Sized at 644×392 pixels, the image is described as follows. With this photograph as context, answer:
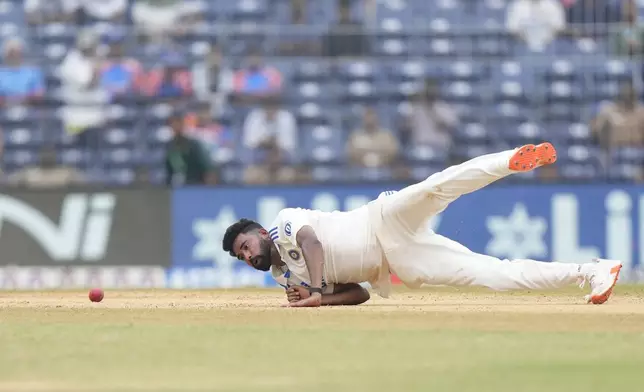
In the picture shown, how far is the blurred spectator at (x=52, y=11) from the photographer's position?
22.9m

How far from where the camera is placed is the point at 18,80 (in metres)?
21.6

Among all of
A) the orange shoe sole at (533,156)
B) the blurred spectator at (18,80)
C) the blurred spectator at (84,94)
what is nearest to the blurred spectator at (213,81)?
the blurred spectator at (84,94)

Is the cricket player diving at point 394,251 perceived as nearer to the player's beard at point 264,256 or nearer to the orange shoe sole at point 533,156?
the player's beard at point 264,256

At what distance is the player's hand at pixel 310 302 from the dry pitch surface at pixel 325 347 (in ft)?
0.21

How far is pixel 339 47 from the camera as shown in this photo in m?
21.5

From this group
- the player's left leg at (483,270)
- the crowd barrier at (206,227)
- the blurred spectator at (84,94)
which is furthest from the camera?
the blurred spectator at (84,94)

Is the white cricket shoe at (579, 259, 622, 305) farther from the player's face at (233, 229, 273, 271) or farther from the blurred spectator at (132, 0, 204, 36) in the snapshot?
the blurred spectator at (132, 0, 204, 36)

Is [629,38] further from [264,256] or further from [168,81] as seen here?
[264,256]

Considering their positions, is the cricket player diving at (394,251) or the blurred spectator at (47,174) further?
the blurred spectator at (47,174)

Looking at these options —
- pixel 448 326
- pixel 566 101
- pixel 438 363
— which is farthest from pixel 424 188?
pixel 566 101

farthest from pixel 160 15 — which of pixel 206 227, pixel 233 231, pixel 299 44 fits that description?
pixel 233 231

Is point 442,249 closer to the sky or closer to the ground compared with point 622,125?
closer to the sky

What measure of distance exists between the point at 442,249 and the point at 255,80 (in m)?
10.6

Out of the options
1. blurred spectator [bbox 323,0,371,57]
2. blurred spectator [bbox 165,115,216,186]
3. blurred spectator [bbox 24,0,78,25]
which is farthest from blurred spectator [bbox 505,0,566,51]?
blurred spectator [bbox 24,0,78,25]
